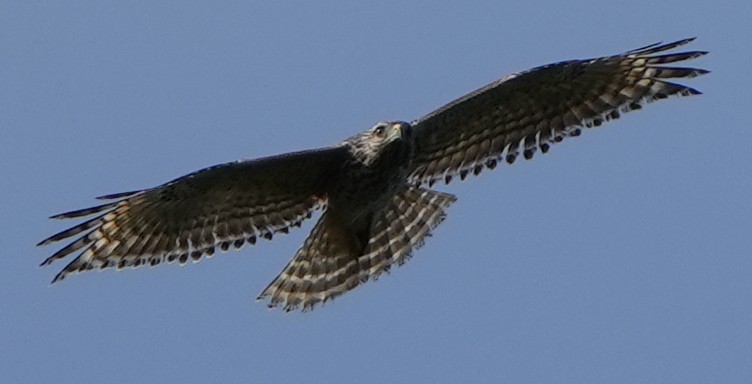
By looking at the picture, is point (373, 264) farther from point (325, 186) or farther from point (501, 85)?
point (501, 85)

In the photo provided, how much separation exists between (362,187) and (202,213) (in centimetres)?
117

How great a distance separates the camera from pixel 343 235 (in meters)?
15.2

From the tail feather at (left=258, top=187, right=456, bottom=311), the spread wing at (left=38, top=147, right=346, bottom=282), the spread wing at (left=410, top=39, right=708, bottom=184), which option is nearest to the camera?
the spread wing at (left=38, top=147, right=346, bottom=282)

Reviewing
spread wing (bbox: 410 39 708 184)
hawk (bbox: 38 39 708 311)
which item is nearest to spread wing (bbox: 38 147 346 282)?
hawk (bbox: 38 39 708 311)

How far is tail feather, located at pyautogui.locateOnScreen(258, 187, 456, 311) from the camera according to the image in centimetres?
1530

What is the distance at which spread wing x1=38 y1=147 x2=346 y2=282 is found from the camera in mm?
14297

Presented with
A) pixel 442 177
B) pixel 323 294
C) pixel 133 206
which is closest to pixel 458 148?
pixel 442 177

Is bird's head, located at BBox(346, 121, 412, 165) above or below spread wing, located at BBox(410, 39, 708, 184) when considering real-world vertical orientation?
below

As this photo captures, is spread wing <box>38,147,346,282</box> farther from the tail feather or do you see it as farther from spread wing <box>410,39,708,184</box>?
spread wing <box>410,39,708,184</box>

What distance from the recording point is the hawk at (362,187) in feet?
47.4

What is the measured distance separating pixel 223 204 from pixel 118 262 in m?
0.90

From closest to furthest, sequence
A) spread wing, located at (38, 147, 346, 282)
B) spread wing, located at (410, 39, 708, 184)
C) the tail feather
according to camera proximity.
Result: spread wing, located at (38, 147, 346, 282), spread wing, located at (410, 39, 708, 184), the tail feather

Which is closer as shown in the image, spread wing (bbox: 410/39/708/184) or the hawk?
the hawk

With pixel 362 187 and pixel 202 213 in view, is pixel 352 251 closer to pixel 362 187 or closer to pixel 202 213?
pixel 362 187
